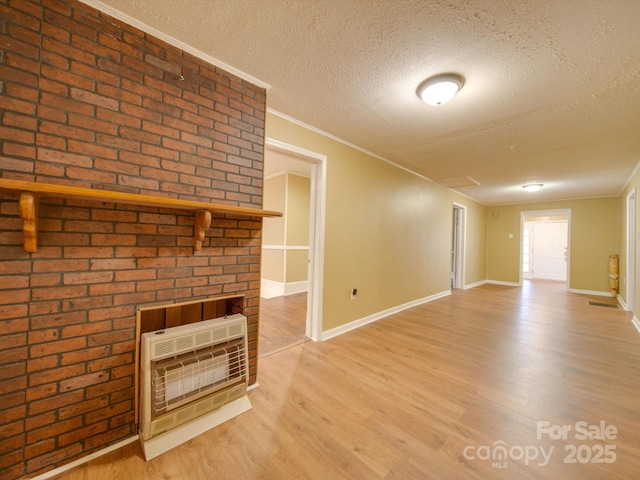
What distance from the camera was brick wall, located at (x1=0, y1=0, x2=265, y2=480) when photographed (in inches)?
45.0

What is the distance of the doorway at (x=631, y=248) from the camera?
13.2ft

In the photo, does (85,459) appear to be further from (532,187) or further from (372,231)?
(532,187)

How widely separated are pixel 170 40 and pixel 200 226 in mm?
1177

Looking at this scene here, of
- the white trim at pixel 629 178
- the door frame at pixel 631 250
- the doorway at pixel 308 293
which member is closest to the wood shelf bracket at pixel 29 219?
the doorway at pixel 308 293

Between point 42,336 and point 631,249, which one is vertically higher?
point 631,249

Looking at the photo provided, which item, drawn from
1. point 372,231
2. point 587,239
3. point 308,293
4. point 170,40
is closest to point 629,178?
point 587,239

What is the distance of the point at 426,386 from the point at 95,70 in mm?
2994

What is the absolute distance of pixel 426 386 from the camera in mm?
1997

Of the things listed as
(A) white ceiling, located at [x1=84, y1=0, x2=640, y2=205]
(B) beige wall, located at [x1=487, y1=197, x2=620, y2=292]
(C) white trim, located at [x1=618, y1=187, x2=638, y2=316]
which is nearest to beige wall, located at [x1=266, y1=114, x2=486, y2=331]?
(A) white ceiling, located at [x1=84, y1=0, x2=640, y2=205]

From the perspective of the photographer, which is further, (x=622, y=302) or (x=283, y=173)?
(x=283, y=173)

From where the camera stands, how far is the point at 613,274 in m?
5.46

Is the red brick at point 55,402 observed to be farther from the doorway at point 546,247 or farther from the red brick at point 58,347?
the doorway at point 546,247

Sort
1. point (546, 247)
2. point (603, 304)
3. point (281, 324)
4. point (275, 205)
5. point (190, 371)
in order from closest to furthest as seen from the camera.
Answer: point (190, 371)
point (281, 324)
point (603, 304)
point (275, 205)
point (546, 247)

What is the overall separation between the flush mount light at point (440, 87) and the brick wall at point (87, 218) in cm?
158
